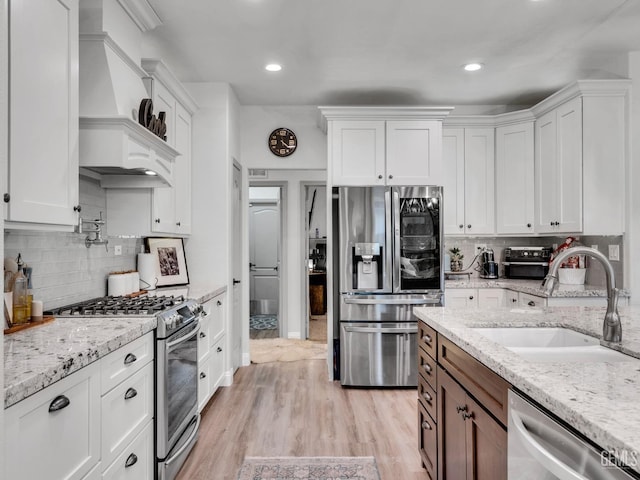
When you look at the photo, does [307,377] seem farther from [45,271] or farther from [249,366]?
[45,271]

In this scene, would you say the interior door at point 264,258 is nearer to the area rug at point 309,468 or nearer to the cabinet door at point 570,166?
the cabinet door at point 570,166

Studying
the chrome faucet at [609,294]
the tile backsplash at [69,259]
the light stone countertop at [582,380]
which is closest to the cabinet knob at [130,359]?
the tile backsplash at [69,259]

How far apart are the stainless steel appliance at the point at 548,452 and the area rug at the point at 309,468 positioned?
138 cm

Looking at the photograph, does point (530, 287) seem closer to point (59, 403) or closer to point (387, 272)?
point (387, 272)

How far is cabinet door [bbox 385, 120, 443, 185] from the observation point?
400 centimetres

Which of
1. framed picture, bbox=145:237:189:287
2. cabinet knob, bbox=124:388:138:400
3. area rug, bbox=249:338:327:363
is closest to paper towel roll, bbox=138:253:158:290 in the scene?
framed picture, bbox=145:237:189:287

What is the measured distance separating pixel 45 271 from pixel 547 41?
141 inches

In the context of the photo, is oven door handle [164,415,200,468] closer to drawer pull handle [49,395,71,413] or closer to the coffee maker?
drawer pull handle [49,395,71,413]

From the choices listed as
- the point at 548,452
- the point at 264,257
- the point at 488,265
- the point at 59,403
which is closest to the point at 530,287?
the point at 488,265

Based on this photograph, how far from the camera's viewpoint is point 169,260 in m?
3.57

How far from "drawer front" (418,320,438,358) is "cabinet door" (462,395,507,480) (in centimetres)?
47

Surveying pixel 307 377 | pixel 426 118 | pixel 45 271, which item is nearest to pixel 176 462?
pixel 45 271

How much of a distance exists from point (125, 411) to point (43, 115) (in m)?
1.24

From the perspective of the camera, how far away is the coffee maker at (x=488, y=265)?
442 cm
